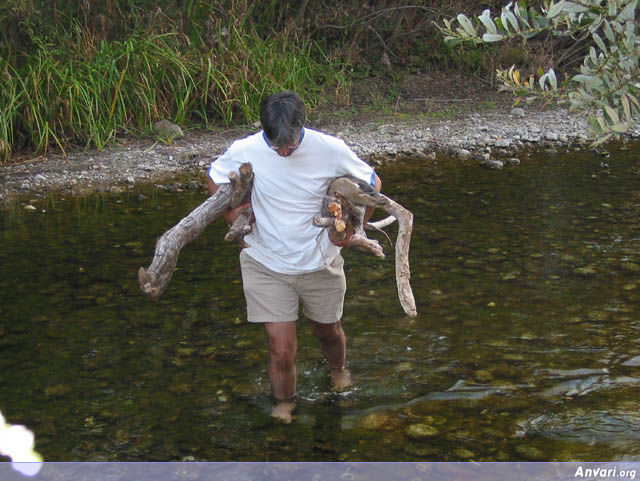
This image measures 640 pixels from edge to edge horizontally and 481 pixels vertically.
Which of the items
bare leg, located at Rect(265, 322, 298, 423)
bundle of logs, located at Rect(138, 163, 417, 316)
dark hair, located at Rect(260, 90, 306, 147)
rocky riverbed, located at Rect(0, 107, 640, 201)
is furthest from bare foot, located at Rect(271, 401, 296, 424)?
rocky riverbed, located at Rect(0, 107, 640, 201)

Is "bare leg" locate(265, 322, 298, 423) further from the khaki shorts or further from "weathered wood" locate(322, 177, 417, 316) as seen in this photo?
"weathered wood" locate(322, 177, 417, 316)

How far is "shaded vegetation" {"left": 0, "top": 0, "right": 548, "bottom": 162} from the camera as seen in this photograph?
9.55 meters

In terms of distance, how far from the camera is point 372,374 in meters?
4.82

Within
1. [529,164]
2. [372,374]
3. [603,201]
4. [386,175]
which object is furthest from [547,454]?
[529,164]

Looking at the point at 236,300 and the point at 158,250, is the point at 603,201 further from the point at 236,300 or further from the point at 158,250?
the point at 158,250

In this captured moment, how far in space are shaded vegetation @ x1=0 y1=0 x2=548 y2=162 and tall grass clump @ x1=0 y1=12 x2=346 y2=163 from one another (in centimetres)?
2

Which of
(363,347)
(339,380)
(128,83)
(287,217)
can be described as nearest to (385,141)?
(128,83)

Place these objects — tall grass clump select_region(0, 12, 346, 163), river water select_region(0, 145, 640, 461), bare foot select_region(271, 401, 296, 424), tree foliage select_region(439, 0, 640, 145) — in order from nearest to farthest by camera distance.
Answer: tree foliage select_region(439, 0, 640, 145)
river water select_region(0, 145, 640, 461)
bare foot select_region(271, 401, 296, 424)
tall grass clump select_region(0, 12, 346, 163)

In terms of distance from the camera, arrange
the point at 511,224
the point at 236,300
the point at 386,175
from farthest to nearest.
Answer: the point at 386,175, the point at 511,224, the point at 236,300

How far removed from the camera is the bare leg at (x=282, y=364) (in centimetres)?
392

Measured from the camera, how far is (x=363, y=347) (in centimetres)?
518

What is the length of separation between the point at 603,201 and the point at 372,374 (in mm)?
4284

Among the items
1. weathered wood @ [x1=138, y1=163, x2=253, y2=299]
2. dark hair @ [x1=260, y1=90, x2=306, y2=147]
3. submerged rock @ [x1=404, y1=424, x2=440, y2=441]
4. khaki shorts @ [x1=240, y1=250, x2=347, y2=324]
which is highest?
dark hair @ [x1=260, y1=90, x2=306, y2=147]

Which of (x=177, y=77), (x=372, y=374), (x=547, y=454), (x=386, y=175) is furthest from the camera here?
(x=177, y=77)
